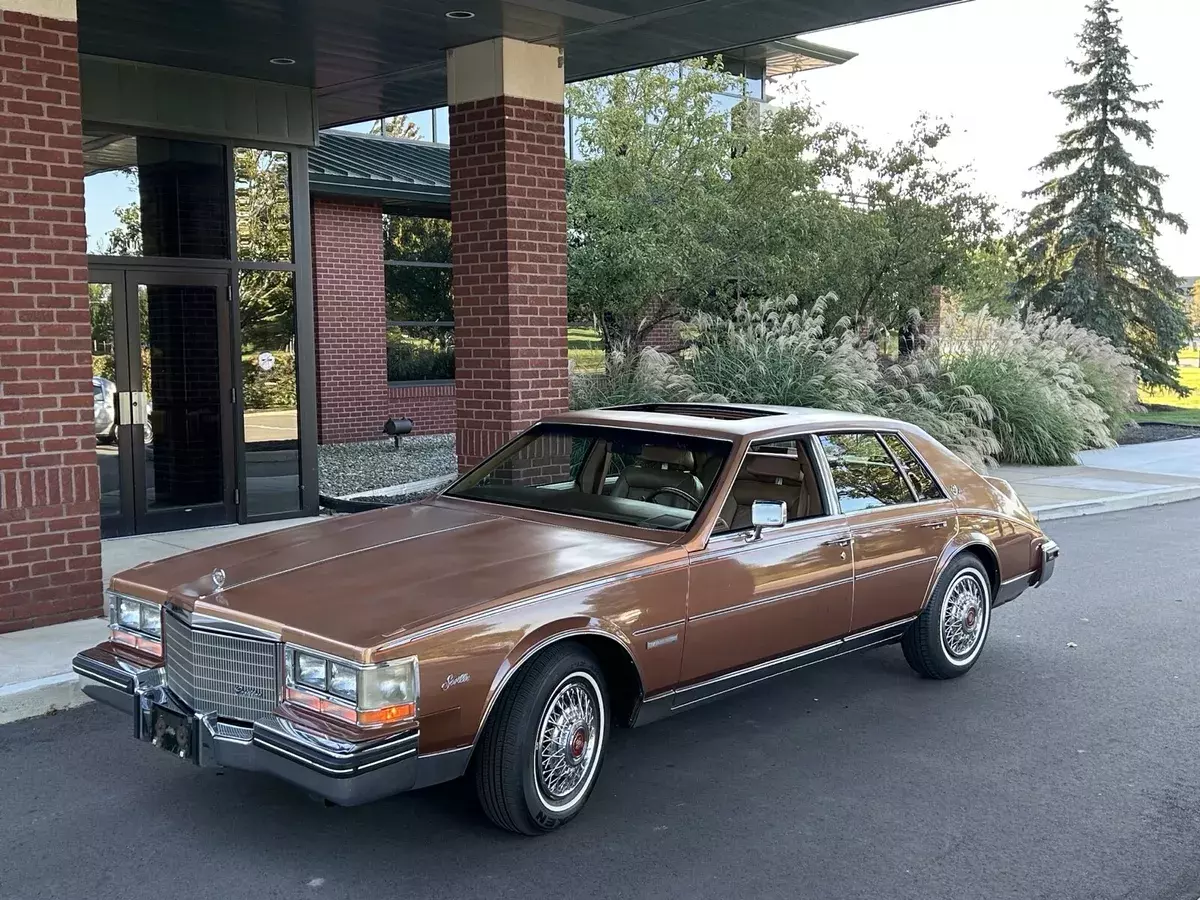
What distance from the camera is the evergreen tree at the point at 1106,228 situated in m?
29.9

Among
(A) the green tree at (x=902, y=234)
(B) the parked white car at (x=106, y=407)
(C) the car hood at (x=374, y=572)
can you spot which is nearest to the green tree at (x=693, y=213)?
(A) the green tree at (x=902, y=234)

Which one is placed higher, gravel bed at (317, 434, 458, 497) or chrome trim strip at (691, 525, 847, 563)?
chrome trim strip at (691, 525, 847, 563)

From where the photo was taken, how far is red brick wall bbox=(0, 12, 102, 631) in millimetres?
6840

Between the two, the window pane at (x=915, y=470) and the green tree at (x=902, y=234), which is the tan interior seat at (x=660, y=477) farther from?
the green tree at (x=902, y=234)

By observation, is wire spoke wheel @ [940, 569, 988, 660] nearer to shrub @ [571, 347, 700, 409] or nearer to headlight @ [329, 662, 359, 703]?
headlight @ [329, 662, 359, 703]

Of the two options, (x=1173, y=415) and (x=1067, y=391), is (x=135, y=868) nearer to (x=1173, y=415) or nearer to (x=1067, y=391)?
(x=1067, y=391)

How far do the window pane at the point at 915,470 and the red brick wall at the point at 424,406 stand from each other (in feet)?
40.5

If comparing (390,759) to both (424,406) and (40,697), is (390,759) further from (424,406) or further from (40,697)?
(424,406)

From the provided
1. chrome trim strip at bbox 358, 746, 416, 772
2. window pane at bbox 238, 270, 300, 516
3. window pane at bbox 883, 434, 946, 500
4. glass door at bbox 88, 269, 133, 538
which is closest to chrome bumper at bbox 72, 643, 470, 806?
chrome trim strip at bbox 358, 746, 416, 772

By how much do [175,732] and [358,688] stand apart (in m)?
0.81

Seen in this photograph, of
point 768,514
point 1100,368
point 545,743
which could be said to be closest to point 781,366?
point 768,514

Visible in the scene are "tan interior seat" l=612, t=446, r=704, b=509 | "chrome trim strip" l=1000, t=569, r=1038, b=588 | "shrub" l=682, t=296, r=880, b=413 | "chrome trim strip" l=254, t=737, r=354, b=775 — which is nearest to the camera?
"chrome trim strip" l=254, t=737, r=354, b=775

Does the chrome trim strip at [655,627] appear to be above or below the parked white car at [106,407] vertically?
below

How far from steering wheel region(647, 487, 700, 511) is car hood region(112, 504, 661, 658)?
43cm
